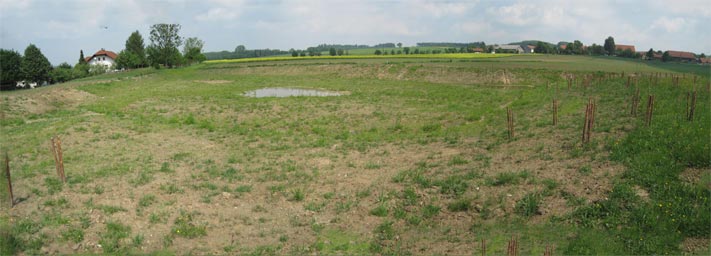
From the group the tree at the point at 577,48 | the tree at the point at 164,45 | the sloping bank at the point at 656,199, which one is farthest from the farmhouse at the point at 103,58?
the sloping bank at the point at 656,199

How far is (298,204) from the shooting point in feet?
35.0

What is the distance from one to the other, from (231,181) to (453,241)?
6.93 metres

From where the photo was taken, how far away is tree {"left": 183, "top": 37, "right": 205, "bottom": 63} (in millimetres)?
106125

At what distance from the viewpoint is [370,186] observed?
1170 cm

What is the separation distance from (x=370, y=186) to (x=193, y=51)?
10741cm

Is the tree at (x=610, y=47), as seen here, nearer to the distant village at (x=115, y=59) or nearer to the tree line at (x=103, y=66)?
the distant village at (x=115, y=59)

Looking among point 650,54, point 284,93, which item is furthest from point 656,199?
point 650,54

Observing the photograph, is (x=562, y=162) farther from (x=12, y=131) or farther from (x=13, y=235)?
(x=12, y=131)

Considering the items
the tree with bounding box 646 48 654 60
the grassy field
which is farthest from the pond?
the tree with bounding box 646 48 654 60

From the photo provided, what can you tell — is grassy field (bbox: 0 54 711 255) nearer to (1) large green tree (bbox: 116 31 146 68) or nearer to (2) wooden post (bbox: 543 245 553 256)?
(2) wooden post (bbox: 543 245 553 256)

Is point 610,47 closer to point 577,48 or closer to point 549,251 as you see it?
point 577,48

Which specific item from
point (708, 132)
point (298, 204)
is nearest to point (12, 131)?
point (298, 204)

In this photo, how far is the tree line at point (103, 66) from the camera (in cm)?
5766

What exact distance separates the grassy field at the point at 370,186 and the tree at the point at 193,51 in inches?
3598
